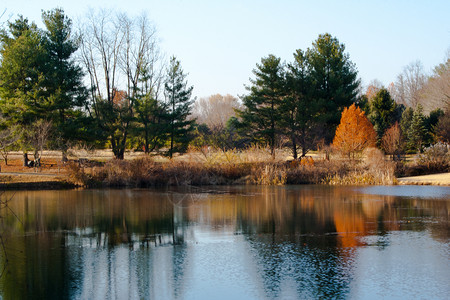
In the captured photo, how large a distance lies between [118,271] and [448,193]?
18969 millimetres

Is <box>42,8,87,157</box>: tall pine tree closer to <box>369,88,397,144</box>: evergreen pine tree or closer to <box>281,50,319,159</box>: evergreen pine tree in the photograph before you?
<box>281,50,319,159</box>: evergreen pine tree

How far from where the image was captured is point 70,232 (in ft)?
48.6

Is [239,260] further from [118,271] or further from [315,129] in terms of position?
[315,129]

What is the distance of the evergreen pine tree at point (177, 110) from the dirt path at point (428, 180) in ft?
66.5

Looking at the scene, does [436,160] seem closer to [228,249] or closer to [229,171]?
[229,171]

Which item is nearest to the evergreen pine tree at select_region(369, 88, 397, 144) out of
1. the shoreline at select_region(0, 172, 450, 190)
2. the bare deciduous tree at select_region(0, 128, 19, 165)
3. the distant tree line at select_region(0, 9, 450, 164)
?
the distant tree line at select_region(0, 9, 450, 164)

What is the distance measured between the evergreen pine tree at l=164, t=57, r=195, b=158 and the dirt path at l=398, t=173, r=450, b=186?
20.3 meters

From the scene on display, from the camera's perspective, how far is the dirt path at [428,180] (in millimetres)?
28484

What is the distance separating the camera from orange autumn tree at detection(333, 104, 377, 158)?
38.0m

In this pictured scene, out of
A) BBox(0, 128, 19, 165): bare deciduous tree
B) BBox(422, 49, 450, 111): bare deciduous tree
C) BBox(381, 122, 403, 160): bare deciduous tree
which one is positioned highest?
BBox(422, 49, 450, 111): bare deciduous tree

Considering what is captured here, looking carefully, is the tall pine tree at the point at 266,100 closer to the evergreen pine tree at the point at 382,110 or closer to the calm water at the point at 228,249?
the evergreen pine tree at the point at 382,110

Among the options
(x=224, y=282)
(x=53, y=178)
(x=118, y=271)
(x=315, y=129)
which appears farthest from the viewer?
(x=315, y=129)

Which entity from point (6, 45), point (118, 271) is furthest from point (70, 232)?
point (6, 45)

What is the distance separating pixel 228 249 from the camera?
12.2m
